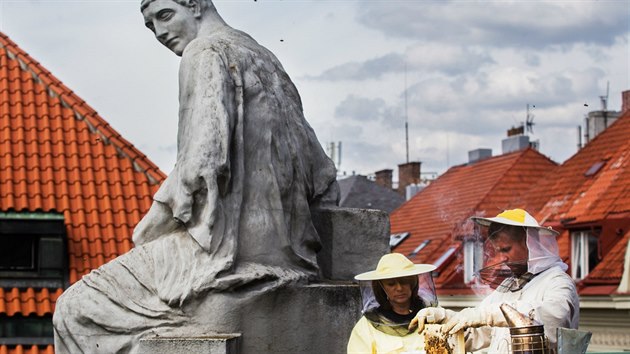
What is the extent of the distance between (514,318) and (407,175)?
195ft

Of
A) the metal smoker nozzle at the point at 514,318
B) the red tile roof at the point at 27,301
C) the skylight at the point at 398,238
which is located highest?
the skylight at the point at 398,238

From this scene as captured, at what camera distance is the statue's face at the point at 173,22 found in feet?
34.1

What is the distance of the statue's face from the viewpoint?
1040 cm

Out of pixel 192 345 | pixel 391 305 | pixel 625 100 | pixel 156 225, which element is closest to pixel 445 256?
pixel 625 100

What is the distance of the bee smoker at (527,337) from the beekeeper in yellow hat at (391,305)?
1442 mm

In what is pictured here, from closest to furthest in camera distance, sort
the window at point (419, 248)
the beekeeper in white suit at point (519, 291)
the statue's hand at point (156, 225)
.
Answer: the beekeeper in white suit at point (519, 291)
the statue's hand at point (156, 225)
the window at point (419, 248)

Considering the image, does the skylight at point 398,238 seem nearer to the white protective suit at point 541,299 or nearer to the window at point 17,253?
the window at point 17,253

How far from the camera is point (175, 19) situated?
34.2 feet

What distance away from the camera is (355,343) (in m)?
8.52

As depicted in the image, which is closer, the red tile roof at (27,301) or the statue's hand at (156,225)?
the statue's hand at (156,225)

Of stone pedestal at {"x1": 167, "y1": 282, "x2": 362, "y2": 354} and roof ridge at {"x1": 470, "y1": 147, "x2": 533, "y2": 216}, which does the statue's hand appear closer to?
stone pedestal at {"x1": 167, "y1": 282, "x2": 362, "y2": 354}

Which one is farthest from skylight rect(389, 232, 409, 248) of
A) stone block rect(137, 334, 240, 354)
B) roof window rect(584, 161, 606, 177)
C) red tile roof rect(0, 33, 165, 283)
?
stone block rect(137, 334, 240, 354)

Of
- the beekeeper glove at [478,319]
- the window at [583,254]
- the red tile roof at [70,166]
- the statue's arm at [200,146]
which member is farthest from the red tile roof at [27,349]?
the beekeeper glove at [478,319]

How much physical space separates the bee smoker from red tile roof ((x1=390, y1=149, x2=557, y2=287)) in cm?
3908
